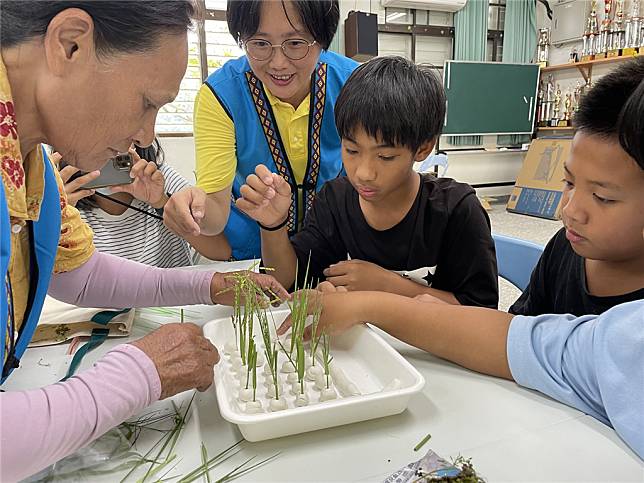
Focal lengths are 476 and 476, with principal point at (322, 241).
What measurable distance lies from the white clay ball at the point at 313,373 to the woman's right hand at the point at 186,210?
68 centimetres

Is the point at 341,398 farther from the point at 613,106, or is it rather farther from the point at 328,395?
the point at 613,106

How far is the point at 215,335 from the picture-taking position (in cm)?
100

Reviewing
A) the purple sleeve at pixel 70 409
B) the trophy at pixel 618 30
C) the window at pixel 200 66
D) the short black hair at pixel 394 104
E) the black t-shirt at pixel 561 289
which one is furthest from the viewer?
the trophy at pixel 618 30

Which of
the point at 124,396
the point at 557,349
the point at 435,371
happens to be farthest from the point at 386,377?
the point at 124,396

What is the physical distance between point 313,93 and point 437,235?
0.68 m

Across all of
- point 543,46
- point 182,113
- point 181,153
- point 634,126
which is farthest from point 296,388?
point 543,46

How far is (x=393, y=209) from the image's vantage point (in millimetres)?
1395

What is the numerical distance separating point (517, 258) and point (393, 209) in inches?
18.9

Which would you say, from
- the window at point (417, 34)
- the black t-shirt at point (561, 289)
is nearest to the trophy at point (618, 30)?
the window at point (417, 34)

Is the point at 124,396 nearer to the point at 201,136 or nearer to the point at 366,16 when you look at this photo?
the point at 201,136

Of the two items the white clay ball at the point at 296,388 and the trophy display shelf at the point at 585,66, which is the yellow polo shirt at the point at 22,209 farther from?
the trophy display shelf at the point at 585,66

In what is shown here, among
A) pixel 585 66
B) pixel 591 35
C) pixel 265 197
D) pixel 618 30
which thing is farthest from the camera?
pixel 585 66

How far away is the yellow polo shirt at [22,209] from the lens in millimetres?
624

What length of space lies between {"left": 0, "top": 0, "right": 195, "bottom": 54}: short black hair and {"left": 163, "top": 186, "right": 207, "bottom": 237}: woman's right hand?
28.8 inches
